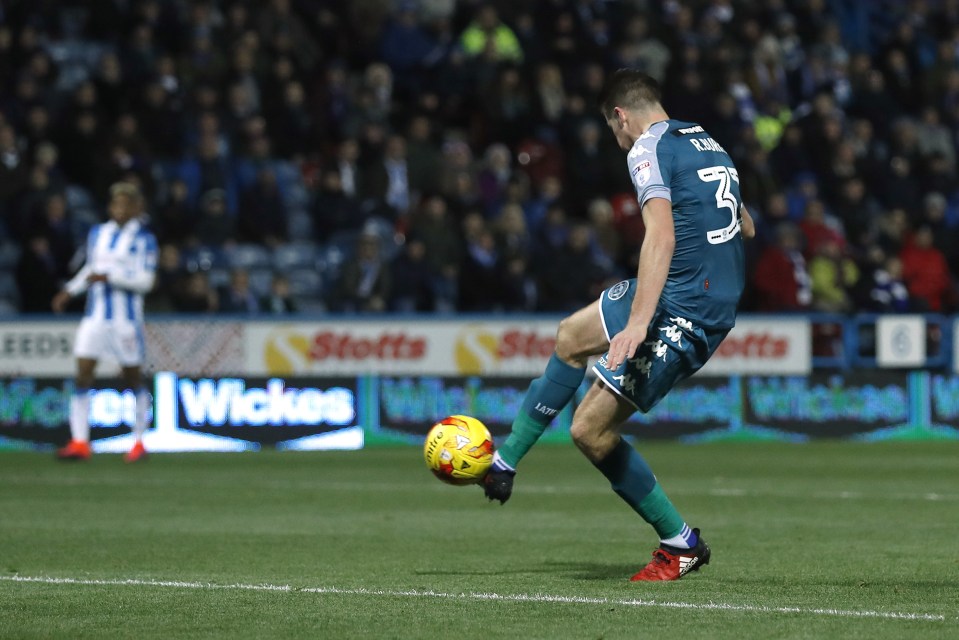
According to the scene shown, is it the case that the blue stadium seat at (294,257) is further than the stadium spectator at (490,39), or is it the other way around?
the stadium spectator at (490,39)

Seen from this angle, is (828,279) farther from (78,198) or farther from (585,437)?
(585,437)

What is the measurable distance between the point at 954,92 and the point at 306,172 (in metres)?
10.6

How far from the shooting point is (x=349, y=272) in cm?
1892

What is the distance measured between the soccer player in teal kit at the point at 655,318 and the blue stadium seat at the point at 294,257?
1210cm

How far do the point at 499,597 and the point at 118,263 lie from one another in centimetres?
922

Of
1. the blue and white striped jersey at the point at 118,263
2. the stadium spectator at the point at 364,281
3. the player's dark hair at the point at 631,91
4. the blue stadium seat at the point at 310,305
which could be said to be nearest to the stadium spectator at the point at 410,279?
the stadium spectator at the point at 364,281

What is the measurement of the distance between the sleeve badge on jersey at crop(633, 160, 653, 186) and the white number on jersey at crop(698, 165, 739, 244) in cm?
27

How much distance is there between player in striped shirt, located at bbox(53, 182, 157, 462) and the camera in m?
15.2

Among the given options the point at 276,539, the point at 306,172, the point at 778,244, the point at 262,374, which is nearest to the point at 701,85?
the point at 778,244

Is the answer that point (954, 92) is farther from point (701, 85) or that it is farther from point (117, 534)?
point (117, 534)

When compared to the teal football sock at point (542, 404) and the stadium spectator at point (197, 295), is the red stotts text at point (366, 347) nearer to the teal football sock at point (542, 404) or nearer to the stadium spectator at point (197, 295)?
the stadium spectator at point (197, 295)

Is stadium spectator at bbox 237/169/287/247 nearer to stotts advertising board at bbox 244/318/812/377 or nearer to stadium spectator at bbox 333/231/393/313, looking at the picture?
stadium spectator at bbox 333/231/393/313

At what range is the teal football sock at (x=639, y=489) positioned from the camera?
7.51m

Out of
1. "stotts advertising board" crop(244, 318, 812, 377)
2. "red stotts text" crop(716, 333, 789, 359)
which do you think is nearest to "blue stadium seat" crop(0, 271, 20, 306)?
"stotts advertising board" crop(244, 318, 812, 377)
